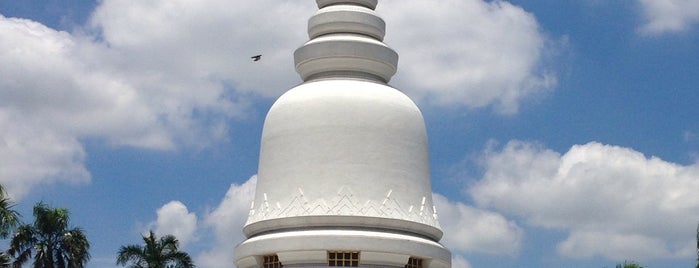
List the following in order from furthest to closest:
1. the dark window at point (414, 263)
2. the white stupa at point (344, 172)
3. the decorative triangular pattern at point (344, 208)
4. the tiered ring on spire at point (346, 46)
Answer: the tiered ring on spire at point (346, 46), the dark window at point (414, 263), the decorative triangular pattern at point (344, 208), the white stupa at point (344, 172)

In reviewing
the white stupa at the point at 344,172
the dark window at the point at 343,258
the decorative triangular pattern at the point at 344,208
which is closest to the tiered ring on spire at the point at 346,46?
the white stupa at the point at 344,172

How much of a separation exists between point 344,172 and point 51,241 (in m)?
14.7

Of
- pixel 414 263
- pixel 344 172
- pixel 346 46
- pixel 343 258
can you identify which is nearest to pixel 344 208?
pixel 344 172

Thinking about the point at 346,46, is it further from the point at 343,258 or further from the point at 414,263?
the point at 414,263

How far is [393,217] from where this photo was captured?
1492 inches

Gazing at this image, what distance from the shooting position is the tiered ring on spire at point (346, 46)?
4100 centimetres

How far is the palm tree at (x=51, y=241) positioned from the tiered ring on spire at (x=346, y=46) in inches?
488

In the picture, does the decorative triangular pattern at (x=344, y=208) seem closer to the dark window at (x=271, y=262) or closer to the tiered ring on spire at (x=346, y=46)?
the dark window at (x=271, y=262)

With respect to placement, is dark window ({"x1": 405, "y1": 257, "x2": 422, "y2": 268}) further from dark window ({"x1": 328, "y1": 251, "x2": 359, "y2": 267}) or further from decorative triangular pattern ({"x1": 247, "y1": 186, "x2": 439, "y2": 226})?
dark window ({"x1": 328, "y1": 251, "x2": 359, "y2": 267})

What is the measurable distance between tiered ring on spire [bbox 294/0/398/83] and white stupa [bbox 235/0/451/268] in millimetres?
49

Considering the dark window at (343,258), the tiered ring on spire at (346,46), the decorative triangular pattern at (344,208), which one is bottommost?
the dark window at (343,258)

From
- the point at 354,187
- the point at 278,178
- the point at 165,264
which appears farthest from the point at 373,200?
the point at 165,264

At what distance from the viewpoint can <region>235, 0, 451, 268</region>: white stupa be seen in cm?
3744

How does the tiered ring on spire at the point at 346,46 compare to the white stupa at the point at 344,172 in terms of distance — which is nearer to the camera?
the white stupa at the point at 344,172
